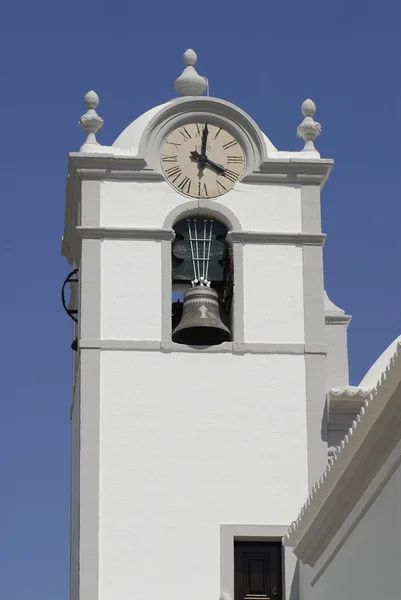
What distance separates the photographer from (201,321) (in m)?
26.5

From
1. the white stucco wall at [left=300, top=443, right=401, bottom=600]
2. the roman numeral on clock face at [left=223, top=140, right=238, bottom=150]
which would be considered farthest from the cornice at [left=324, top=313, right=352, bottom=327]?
the white stucco wall at [left=300, top=443, right=401, bottom=600]

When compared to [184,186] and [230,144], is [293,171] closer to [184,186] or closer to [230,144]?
[230,144]

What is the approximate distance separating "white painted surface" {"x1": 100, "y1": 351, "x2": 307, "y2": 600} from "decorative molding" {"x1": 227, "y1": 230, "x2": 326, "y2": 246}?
69.1 inches

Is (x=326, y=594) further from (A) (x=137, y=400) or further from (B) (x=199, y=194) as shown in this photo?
(B) (x=199, y=194)

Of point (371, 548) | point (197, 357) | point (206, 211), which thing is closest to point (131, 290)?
point (197, 357)

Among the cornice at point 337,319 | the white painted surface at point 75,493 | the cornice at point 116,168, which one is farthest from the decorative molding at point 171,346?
the cornice at point 116,168

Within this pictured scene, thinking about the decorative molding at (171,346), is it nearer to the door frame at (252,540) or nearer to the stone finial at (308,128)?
the door frame at (252,540)

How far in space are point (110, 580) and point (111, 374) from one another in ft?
9.64

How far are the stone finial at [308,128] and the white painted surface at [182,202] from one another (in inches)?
31.0

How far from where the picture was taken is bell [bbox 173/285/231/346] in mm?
26516

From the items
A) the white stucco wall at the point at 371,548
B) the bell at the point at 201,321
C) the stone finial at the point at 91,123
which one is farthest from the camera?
the stone finial at the point at 91,123

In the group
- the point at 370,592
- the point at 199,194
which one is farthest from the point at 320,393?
the point at 370,592

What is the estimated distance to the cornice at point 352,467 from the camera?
60.3ft

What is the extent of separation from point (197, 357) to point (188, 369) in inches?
8.4
